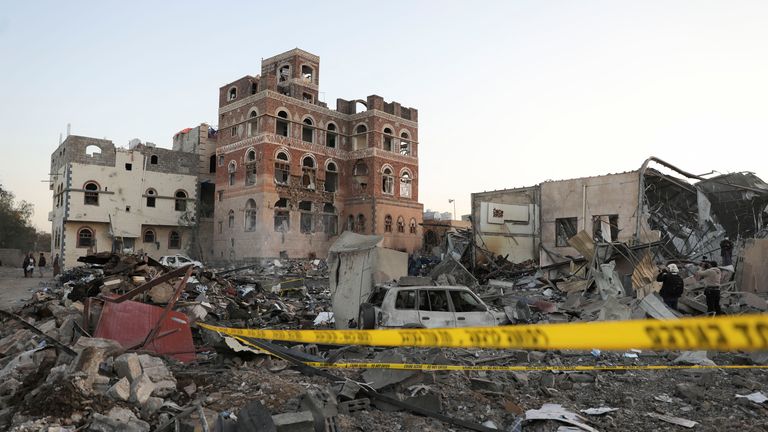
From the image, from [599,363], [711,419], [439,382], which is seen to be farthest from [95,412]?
[599,363]

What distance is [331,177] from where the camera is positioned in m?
42.5

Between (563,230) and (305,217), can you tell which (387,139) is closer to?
(305,217)

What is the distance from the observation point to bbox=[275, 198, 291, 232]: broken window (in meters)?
36.2

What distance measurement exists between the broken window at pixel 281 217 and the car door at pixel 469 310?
29129 millimetres

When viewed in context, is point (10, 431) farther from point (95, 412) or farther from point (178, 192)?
point (178, 192)

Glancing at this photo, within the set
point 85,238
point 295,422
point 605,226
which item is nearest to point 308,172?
point 85,238

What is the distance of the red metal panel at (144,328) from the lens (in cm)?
677

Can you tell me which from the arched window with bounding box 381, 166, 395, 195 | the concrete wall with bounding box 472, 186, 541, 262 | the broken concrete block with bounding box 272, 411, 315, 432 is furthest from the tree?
the broken concrete block with bounding box 272, 411, 315, 432

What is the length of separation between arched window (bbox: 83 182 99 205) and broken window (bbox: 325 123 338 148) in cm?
1821

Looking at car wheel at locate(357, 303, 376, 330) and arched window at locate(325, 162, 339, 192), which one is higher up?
arched window at locate(325, 162, 339, 192)

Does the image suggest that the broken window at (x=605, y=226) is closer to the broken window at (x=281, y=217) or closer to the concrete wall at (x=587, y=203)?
the concrete wall at (x=587, y=203)

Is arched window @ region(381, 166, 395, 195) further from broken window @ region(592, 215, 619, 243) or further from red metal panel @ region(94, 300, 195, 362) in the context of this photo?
red metal panel @ region(94, 300, 195, 362)

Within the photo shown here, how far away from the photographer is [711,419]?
16.4 ft

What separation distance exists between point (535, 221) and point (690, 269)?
29.5 ft
